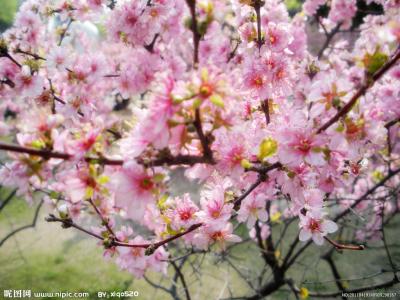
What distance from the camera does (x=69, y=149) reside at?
2.91 ft

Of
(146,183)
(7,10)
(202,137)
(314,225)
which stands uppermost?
(7,10)

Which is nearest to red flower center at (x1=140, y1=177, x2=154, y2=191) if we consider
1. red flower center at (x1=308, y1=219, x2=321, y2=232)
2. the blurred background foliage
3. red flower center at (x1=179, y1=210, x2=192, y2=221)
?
red flower center at (x1=179, y1=210, x2=192, y2=221)

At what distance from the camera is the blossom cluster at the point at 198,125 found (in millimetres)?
884

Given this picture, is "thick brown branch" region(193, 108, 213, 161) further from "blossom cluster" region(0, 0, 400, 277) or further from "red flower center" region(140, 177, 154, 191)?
"red flower center" region(140, 177, 154, 191)

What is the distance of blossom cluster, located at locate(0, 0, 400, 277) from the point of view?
2.90 ft

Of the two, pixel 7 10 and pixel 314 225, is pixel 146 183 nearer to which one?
pixel 314 225

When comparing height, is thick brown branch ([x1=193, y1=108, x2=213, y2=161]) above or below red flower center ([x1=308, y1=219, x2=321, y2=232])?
above

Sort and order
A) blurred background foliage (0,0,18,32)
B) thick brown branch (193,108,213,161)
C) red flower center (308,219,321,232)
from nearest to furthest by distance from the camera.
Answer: thick brown branch (193,108,213,161) → red flower center (308,219,321,232) → blurred background foliage (0,0,18,32)

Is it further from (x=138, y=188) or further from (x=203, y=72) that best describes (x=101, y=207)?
(x=203, y=72)

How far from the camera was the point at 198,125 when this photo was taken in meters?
0.85

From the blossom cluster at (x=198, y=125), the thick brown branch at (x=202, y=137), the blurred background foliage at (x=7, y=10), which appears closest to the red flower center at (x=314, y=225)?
the blossom cluster at (x=198, y=125)

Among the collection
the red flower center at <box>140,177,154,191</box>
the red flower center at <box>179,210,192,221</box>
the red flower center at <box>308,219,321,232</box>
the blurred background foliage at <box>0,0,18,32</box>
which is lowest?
the red flower center at <box>308,219,321,232</box>

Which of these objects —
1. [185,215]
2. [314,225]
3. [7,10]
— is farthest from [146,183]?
[7,10]

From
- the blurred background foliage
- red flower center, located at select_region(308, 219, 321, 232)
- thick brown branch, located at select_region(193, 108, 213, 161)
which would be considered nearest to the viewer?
thick brown branch, located at select_region(193, 108, 213, 161)
